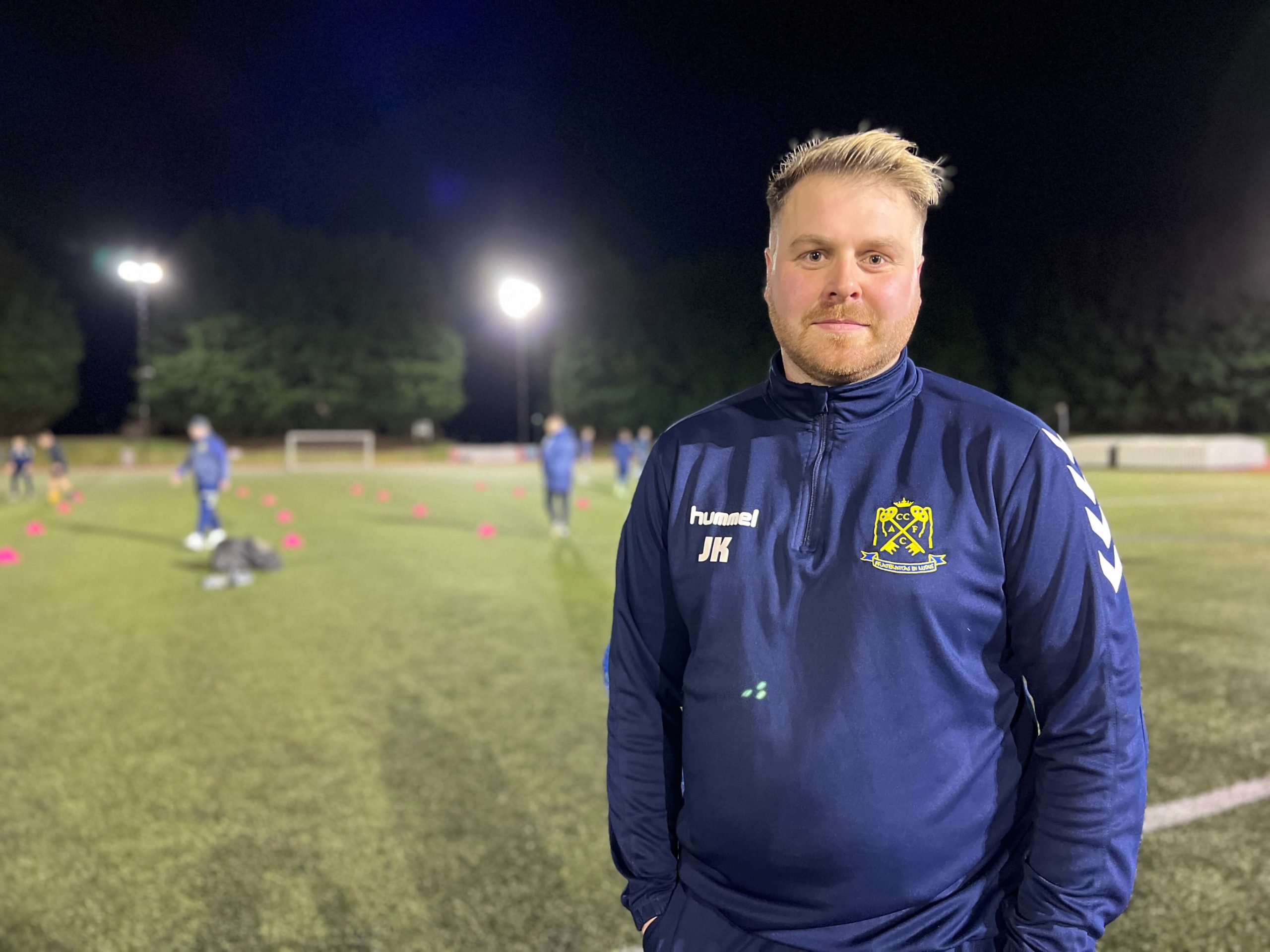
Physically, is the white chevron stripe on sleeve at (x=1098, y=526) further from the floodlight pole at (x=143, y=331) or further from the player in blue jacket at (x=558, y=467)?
the floodlight pole at (x=143, y=331)

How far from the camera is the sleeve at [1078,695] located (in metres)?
1.41

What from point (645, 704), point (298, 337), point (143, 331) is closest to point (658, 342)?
point (298, 337)

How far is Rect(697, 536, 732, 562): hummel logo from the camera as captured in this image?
1573 mm

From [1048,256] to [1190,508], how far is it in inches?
1729

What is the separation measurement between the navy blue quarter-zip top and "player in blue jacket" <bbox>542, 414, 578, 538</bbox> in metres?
12.3

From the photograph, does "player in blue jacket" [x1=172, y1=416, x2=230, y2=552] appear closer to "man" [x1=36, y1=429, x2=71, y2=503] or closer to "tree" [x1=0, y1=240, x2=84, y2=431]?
"man" [x1=36, y1=429, x2=71, y2=503]

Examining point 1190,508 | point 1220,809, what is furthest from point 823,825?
point 1190,508

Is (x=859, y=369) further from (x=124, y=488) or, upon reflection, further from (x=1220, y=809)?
(x=124, y=488)

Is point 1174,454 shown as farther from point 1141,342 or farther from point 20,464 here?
point 20,464

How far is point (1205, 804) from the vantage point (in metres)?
4.11

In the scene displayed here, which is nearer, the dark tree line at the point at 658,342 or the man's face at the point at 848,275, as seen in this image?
the man's face at the point at 848,275

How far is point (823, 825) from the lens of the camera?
1.45m

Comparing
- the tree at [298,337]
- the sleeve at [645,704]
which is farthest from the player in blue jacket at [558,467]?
the tree at [298,337]

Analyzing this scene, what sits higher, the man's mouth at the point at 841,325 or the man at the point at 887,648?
the man's mouth at the point at 841,325
